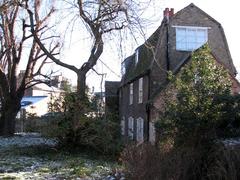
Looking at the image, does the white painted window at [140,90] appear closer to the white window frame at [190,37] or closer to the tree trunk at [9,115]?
the white window frame at [190,37]

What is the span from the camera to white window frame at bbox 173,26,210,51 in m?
35.4

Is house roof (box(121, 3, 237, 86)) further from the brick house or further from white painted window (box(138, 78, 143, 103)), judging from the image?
white painted window (box(138, 78, 143, 103))

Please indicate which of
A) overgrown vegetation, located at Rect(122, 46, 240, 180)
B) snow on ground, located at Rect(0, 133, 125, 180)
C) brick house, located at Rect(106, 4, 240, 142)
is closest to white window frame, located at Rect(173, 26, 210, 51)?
brick house, located at Rect(106, 4, 240, 142)

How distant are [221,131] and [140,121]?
84.4 feet

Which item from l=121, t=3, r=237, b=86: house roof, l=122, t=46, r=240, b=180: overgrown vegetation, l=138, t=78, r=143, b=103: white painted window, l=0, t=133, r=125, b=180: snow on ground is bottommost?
l=0, t=133, r=125, b=180: snow on ground

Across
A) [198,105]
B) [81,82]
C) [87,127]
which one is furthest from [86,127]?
[198,105]

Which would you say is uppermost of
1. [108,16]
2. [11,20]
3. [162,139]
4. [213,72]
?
[11,20]

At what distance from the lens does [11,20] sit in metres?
29.1

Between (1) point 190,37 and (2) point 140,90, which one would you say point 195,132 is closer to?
(1) point 190,37

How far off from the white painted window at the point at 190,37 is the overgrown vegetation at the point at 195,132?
21249 mm

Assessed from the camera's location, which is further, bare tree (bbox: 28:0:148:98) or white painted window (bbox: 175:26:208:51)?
white painted window (bbox: 175:26:208:51)

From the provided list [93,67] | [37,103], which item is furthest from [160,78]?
[37,103]

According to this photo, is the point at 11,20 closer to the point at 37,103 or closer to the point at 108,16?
the point at 108,16

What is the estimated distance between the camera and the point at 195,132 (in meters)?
11.2
